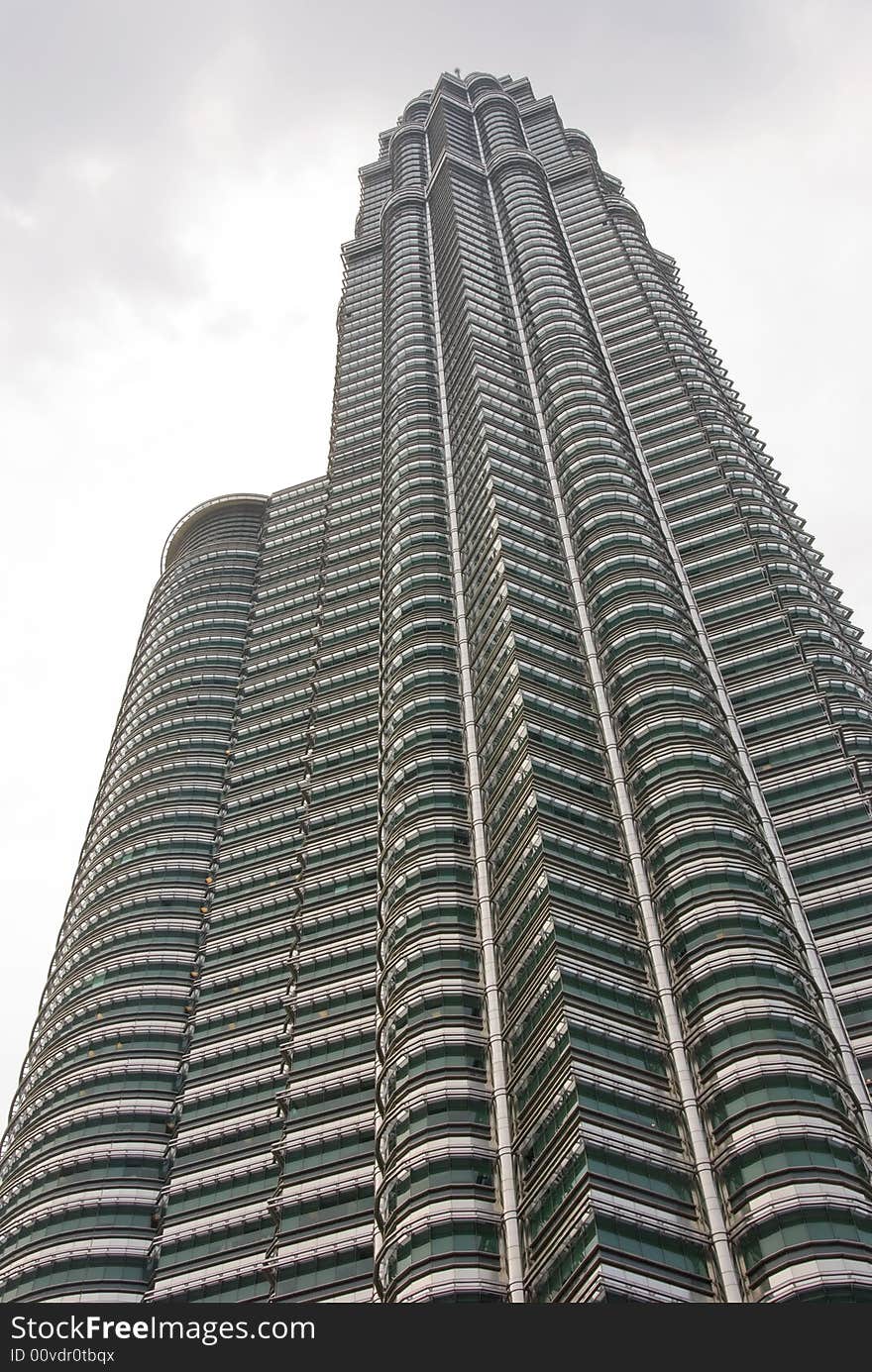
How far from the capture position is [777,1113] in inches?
2594

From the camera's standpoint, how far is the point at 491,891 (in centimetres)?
8819

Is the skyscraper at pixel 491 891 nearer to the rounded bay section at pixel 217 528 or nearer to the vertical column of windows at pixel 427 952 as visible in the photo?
the vertical column of windows at pixel 427 952

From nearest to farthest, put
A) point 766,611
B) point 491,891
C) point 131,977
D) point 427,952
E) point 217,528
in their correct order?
point 427,952
point 491,891
point 766,611
point 131,977
point 217,528

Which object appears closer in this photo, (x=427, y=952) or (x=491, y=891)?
(x=427, y=952)

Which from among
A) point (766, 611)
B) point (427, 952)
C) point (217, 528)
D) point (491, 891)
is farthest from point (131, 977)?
point (217, 528)

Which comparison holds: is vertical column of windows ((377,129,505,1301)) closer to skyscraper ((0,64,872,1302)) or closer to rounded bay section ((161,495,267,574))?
skyscraper ((0,64,872,1302))

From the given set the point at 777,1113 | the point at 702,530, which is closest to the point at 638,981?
the point at 777,1113

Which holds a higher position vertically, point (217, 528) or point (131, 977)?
point (217, 528)

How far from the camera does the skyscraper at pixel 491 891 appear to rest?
68.1 meters

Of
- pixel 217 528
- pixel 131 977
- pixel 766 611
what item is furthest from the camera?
pixel 217 528

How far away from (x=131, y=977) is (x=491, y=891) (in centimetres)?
3660

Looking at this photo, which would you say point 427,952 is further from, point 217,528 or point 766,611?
point 217,528

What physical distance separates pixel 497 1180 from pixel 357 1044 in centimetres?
2349

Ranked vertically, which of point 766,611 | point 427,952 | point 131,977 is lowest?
point 427,952
